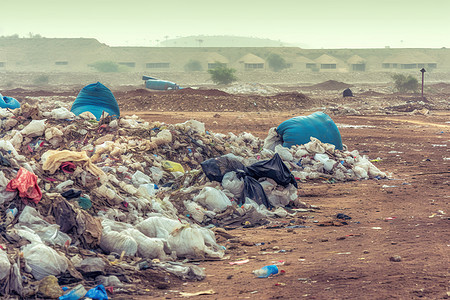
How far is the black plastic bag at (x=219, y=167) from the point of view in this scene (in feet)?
27.1

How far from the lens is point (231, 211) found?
754 centimetres

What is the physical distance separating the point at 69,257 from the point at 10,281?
707mm

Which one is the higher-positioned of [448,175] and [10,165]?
[10,165]

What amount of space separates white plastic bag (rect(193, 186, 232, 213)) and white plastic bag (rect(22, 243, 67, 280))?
9.96 ft

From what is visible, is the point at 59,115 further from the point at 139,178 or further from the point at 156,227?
the point at 156,227

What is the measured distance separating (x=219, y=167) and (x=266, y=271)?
3337 mm

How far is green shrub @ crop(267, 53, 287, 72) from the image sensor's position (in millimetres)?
89312

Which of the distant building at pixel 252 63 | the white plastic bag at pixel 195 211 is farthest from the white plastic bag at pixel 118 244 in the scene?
the distant building at pixel 252 63

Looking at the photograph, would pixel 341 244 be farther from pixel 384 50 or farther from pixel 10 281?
pixel 384 50

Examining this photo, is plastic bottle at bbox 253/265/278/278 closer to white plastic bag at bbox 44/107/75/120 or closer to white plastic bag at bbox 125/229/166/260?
white plastic bag at bbox 125/229/166/260

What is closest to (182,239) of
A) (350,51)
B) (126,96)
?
(126,96)

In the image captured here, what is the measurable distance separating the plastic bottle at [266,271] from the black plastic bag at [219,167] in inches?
126

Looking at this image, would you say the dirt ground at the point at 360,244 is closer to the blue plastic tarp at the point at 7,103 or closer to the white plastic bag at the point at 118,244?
the white plastic bag at the point at 118,244

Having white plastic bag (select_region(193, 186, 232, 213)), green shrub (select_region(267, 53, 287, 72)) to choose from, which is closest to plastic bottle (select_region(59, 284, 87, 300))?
white plastic bag (select_region(193, 186, 232, 213))
